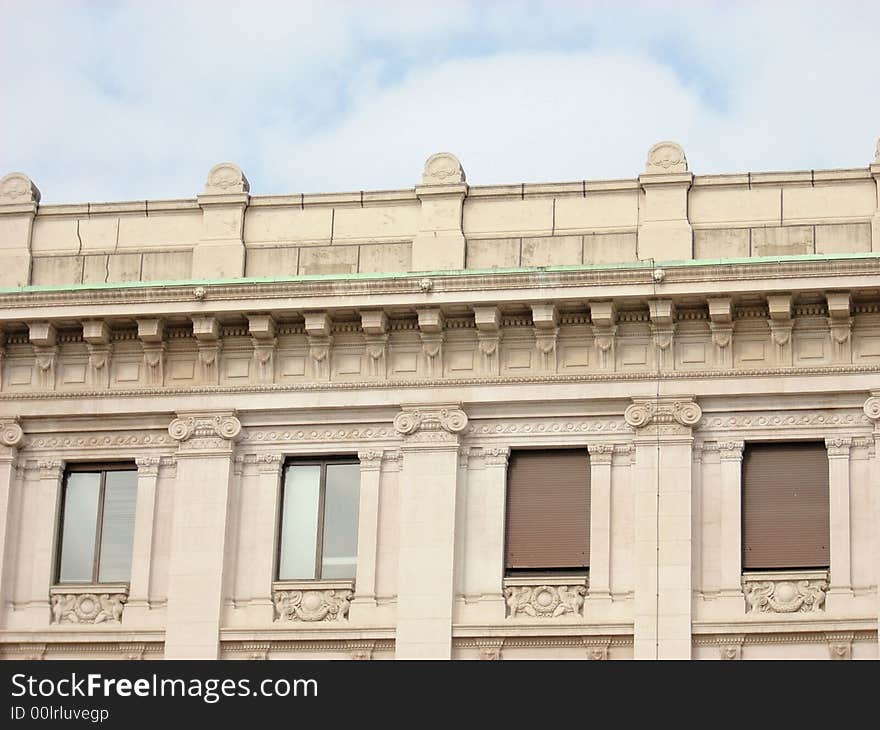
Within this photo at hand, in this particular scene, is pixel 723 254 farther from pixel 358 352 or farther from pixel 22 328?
pixel 22 328

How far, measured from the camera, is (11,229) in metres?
47.7

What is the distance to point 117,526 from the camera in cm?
4603

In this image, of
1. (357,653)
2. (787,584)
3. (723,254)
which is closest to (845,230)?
(723,254)

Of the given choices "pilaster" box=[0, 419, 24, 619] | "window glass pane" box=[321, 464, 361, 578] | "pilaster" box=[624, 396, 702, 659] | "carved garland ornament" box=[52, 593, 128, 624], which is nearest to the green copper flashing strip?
"pilaster" box=[624, 396, 702, 659]

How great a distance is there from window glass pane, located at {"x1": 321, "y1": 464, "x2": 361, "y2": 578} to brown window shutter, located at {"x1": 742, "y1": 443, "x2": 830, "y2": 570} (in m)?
6.37

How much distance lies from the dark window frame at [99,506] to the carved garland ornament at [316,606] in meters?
3.05

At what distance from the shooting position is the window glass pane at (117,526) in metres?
45.7

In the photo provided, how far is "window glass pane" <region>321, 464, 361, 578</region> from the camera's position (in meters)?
45.0

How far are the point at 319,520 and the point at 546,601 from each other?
4.12 metres

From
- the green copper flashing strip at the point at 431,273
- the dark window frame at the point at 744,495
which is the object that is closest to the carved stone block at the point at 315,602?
the green copper flashing strip at the point at 431,273

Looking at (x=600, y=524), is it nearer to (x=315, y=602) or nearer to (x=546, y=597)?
(x=546, y=597)

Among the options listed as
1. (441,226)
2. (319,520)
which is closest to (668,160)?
(441,226)
